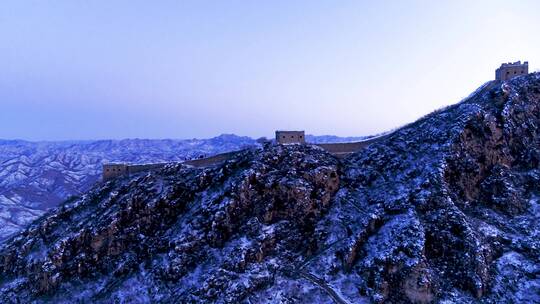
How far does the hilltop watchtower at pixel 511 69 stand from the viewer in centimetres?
6488

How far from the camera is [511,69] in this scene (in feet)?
213

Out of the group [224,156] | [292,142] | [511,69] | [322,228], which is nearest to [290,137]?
[292,142]

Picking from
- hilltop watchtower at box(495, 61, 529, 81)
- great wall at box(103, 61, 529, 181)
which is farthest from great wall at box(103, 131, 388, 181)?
hilltop watchtower at box(495, 61, 529, 81)

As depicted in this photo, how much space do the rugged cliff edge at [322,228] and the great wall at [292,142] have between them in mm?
2337

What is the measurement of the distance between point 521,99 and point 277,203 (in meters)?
41.3

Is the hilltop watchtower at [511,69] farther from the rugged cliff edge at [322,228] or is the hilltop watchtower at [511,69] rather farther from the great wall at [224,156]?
the great wall at [224,156]

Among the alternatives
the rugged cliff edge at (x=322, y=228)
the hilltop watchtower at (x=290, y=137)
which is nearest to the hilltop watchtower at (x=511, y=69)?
the rugged cliff edge at (x=322, y=228)

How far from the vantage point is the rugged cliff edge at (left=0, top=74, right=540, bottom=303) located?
4206cm

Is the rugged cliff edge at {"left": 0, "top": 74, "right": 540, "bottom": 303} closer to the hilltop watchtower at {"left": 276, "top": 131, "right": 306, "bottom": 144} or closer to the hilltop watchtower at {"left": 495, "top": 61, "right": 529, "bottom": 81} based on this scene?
the hilltop watchtower at {"left": 276, "top": 131, "right": 306, "bottom": 144}

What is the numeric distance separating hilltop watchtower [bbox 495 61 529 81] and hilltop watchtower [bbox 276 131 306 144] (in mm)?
35019

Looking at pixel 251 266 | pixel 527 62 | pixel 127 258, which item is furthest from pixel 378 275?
pixel 527 62

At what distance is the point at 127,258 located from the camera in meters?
49.4

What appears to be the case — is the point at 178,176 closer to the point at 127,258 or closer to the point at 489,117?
the point at 127,258

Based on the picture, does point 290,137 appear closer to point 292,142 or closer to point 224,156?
point 292,142
